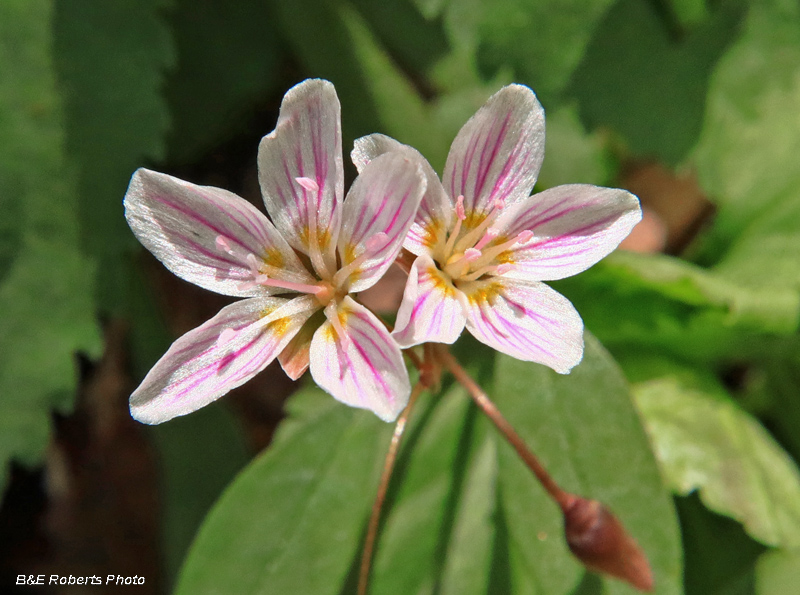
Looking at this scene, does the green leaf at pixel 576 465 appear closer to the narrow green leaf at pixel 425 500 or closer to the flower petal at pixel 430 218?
the narrow green leaf at pixel 425 500

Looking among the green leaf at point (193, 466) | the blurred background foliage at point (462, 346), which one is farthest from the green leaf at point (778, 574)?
the green leaf at point (193, 466)

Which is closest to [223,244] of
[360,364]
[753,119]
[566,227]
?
[360,364]

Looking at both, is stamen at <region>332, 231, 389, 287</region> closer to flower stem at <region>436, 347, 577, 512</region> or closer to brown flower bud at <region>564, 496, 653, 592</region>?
flower stem at <region>436, 347, 577, 512</region>

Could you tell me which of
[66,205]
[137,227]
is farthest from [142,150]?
[137,227]

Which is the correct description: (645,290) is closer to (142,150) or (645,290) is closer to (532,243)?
(532,243)

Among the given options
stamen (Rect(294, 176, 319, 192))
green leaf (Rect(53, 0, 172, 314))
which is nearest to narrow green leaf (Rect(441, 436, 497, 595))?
stamen (Rect(294, 176, 319, 192))

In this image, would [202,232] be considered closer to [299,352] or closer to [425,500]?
[299,352]
